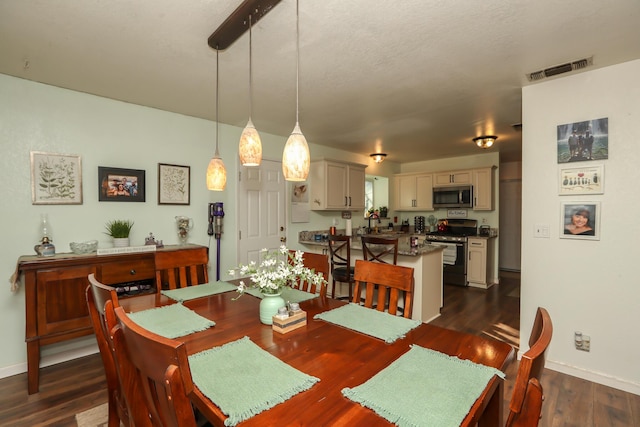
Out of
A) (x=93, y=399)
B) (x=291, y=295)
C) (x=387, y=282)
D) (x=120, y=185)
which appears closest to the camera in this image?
(x=387, y=282)

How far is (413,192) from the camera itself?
615 cm

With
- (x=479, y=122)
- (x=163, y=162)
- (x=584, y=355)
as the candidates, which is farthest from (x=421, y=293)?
(x=163, y=162)

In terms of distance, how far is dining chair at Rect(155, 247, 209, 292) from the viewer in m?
2.18

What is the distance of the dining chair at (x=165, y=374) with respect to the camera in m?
0.65

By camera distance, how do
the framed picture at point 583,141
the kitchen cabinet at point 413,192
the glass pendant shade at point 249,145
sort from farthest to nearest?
1. the kitchen cabinet at point 413,192
2. the framed picture at point 583,141
3. the glass pendant shade at point 249,145

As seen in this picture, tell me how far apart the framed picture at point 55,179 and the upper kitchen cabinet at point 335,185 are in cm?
291

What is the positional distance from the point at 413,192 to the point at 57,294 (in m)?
5.68

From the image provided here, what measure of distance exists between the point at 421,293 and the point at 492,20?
263cm

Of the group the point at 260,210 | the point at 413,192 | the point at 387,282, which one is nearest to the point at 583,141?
the point at 387,282

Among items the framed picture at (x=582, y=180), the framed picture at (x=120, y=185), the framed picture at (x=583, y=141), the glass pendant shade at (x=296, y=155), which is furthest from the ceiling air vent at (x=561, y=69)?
the framed picture at (x=120, y=185)

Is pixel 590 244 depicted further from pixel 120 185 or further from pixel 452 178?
pixel 120 185

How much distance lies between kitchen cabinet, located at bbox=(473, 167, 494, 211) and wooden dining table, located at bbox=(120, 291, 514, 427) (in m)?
4.53

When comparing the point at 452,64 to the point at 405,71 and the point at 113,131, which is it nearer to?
the point at 405,71

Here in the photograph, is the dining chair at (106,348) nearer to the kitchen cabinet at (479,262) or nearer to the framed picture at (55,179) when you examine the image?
the framed picture at (55,179)
